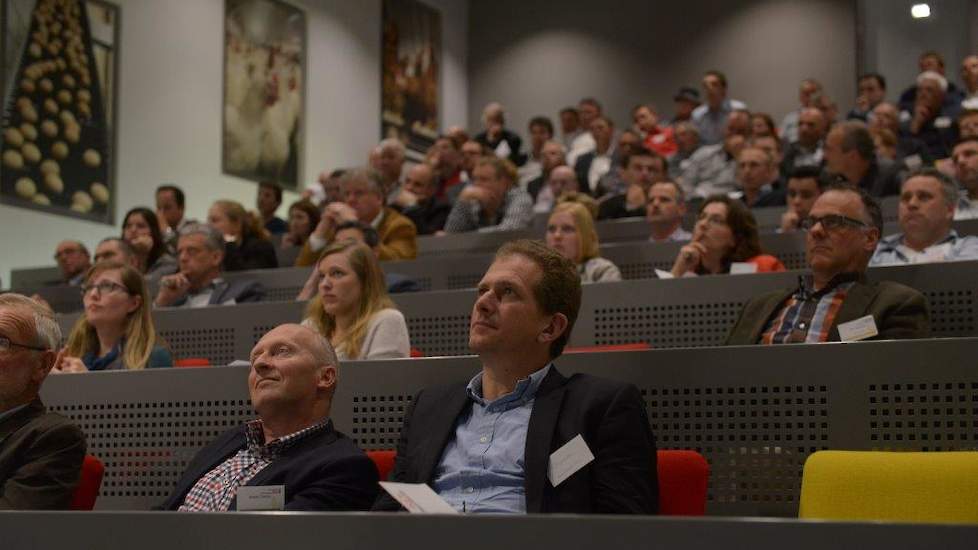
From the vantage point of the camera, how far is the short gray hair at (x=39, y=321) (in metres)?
2.78

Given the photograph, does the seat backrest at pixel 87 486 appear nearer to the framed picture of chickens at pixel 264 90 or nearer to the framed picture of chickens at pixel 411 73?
the framed picture of chickens at pixel 264 90

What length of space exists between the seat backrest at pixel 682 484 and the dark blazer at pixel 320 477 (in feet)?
1.96

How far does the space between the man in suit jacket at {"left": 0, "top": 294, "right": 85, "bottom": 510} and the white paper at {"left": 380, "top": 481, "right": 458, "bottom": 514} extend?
993 millimetres

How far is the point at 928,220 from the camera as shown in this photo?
14.0ft

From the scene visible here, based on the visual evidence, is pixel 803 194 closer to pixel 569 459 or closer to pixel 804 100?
pixel 569 459

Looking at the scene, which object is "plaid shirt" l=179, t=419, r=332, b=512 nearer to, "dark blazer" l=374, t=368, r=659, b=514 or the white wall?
"dark blazer" l=374, t=368, r=659, b=514

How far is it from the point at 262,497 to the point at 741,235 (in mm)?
2827

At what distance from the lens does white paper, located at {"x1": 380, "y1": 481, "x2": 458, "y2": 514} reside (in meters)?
1.78

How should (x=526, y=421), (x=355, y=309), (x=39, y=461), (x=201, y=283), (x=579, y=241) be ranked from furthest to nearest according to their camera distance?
1. (x=201, y=283)
2. (x=579, y=241)
3. (x=355, y=309)
4. (x=39, y=461)
5. (x=526, y=421)

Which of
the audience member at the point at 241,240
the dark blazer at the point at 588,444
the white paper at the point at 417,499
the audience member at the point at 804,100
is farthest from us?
the audience member at the point at 804,100

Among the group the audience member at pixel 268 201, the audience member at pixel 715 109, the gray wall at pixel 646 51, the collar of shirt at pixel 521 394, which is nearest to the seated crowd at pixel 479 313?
the collar of shirt at pixel 521 394

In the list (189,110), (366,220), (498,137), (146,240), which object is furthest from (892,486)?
(189,110)

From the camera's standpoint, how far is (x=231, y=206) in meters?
6.82

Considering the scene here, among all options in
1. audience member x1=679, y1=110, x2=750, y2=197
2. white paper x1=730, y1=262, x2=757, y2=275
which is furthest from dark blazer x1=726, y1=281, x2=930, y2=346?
audience member x1=679, y1=110, x2=750, y2=197
